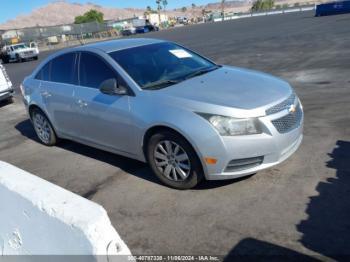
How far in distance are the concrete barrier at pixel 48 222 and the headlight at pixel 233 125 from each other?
203 cm

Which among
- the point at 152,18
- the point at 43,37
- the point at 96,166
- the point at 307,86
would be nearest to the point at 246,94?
the point at 96,166

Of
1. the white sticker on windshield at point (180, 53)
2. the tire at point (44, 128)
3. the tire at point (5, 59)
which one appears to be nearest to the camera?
the white sticker on windshield at point (180, 53)

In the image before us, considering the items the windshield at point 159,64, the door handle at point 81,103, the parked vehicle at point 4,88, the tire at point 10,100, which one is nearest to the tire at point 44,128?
the door handle at point 81,103

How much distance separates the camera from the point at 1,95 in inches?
446

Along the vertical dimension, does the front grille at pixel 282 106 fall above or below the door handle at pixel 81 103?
above

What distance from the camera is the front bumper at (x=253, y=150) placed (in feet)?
13.1

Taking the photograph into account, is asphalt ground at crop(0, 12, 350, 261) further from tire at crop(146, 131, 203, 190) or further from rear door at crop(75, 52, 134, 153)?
rear door at crop(75, 52, 134, 153)

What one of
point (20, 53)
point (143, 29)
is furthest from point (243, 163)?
point (143, 29)

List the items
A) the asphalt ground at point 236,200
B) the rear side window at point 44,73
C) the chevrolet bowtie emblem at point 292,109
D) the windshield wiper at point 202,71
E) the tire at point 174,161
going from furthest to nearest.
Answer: the rear side window at point 44,73 < the windshield wiper at point 202,71 < the chevrolet bowtie emblem at point 292,109 < the tire at point 174,161 < the asphalt ground at point 236,200

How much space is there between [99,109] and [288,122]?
232 cm

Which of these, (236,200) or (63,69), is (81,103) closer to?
(63,69)

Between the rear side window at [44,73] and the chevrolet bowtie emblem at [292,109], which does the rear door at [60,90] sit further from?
the chevrolet bowtie emblem at [292,109]

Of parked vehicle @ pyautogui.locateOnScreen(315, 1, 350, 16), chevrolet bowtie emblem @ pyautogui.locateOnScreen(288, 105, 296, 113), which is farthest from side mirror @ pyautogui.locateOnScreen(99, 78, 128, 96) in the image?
parked vehicle @ pyautogui.locateOnScreen(315, 1, 350, 16)

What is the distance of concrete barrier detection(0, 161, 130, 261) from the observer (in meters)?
1.97
